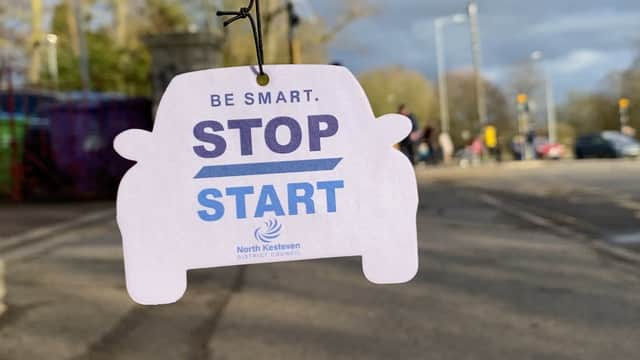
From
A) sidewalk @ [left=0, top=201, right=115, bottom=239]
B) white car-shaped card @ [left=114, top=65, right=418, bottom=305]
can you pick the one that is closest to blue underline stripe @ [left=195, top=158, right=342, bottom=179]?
white car-shaped card @ [left=114, top=65, right=418, bottom=305]

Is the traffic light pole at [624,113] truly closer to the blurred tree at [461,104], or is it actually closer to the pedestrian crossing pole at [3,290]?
the blurred tree at [461,104]

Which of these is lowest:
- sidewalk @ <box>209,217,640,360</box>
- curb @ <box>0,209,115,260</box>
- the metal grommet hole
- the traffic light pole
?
sidewalk @ <box>209,217,640,360</box>

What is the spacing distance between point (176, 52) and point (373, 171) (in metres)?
18.6

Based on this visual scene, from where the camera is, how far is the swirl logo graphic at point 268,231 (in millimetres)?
1913

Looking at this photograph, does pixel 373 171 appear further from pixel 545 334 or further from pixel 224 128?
pixel 545 334

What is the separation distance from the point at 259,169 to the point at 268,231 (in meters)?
0.15

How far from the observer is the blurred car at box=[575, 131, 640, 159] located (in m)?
41.2

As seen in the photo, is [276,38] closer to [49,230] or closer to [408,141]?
[408,141]

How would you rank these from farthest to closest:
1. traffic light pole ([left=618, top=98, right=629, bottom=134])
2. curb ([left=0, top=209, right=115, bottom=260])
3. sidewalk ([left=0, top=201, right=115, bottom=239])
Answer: traffic light pole ([left=618, top=98, right=629, bottom=134]) < sidewalk ([left=0, top=201, right=115, bottom=239]) < curb ([left=0, top=209, right=115, bottom=260])

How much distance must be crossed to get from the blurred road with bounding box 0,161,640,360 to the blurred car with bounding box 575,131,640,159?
3076 centimetres

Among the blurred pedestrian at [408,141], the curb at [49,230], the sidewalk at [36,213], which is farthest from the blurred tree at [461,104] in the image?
the sidewalk at [36,213]

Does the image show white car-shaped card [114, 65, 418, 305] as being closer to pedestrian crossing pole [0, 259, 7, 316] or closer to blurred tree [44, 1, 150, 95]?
pedestrian crossing pole [0, 259, 7, 316]

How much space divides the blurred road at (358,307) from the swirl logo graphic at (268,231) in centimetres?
394

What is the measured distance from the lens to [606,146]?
42.1 metres
